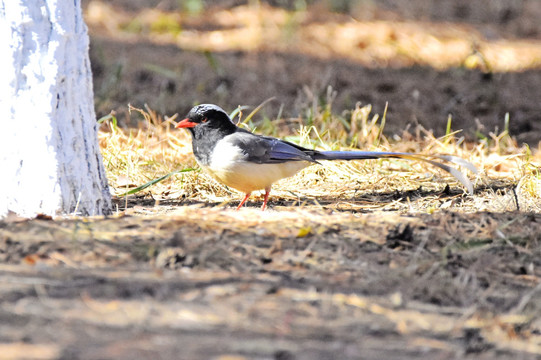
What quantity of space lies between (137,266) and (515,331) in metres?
1.55

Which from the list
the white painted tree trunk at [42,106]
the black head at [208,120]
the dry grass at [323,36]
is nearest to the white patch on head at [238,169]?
the black head at [208,120]

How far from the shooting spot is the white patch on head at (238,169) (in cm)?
496

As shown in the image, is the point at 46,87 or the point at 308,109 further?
the point at 308,109

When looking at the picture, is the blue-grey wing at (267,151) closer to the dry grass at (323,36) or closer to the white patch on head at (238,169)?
the white patch on head at (238,169)

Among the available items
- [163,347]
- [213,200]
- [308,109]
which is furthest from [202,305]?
[308,109]

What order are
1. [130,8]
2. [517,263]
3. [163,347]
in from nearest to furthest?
[163,347]
[517,263]
[130,8]

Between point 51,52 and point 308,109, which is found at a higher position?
point 51,52

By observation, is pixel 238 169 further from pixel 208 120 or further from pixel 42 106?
pixel 42 106

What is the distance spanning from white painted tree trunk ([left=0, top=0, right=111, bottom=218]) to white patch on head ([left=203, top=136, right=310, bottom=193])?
1057mm

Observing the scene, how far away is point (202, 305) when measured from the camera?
2.92 metres

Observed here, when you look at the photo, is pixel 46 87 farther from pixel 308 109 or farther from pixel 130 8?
pixel 130 8

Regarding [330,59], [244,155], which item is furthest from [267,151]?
[330,59]

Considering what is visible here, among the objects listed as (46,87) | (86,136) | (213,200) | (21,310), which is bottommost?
(213,200)

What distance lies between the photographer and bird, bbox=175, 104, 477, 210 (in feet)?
16.3
